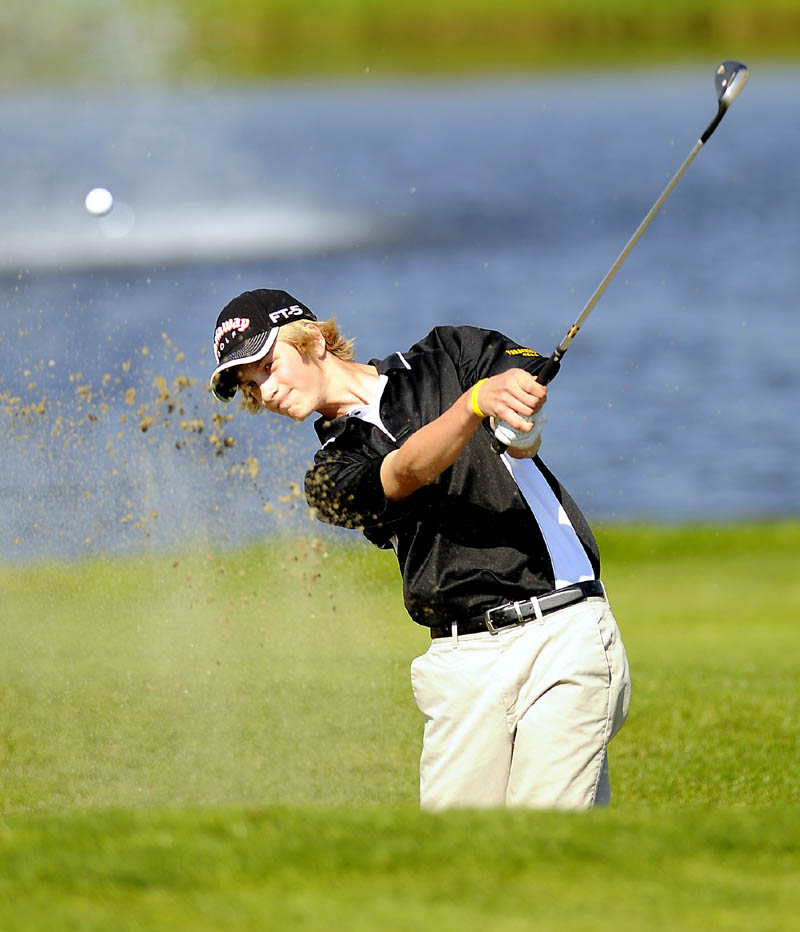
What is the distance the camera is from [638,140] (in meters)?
32.2

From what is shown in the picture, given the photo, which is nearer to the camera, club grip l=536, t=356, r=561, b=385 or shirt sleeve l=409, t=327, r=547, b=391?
club grip l=536, t=356, r=561, b=385

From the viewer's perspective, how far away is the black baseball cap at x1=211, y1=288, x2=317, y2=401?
3.60 meters

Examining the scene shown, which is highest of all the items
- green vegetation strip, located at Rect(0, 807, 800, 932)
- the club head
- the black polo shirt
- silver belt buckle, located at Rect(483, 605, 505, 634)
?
the club head

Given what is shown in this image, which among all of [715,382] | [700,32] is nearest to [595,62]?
[700,32]

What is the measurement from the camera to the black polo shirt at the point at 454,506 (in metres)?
3.56

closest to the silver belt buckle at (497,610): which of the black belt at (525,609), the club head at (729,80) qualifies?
the black belt at (525,609)

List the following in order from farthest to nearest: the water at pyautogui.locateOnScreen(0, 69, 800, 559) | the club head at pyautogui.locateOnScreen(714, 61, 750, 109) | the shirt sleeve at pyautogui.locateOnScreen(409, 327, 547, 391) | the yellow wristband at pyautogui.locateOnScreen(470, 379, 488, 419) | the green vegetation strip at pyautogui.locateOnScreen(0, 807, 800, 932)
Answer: the water at pyautogui.locateOnScreen(0, 69, 800, 559) < the shirt sleeve at pyautogui.locateOnScreen(409, 327, 547, 391) < the club head at pyautogui.locateOnScreen(714, 61, 750, 109) < the yellow wristband at pyautogui.locateOnScreen(470, 379, 488, 419) < the green vegetation strip at pyautogui.locateOnScreen(0, 807, 800, 932)

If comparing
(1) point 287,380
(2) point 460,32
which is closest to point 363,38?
(2) point 460,32

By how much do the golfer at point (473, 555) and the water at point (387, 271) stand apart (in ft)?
5.15

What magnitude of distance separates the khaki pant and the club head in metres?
1.17

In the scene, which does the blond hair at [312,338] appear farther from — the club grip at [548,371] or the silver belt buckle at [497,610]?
the silver belt buckle at [497,610]

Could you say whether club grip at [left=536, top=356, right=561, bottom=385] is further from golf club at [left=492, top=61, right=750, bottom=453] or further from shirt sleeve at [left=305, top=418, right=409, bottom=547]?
shirt sleeve at [left=305, top=418, right=409, bottom=547]

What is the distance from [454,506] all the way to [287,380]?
48cm

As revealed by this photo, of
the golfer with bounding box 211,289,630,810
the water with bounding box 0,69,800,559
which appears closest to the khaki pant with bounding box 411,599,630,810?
the golfer with bounding box 211,289,630,810
